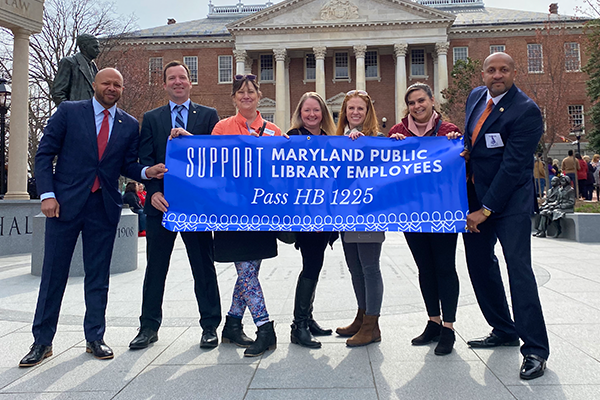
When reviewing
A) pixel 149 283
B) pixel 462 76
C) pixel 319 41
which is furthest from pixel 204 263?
pixel 319 41

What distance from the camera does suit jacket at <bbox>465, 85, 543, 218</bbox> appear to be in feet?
11.2

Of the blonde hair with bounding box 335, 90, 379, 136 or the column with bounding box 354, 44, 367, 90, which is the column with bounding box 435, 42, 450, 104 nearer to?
the column with bounding box 354, 44, 367, 90

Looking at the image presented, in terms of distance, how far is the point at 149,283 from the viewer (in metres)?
4.09

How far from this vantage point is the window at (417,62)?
44.4 m

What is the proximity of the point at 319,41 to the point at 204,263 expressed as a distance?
136 ft

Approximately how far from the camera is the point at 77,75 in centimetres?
674

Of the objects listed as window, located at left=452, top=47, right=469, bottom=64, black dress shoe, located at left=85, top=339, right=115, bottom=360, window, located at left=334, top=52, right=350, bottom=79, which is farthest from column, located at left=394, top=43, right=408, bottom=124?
black dress shoe, located at left=85, top=339, right=115, bottom=360

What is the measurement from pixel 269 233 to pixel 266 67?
4405 cm

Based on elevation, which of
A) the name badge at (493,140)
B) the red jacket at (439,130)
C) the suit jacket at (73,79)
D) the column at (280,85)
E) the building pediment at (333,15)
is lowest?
the name badge at (493,140)

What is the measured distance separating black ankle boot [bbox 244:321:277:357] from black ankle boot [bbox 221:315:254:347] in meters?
0.22

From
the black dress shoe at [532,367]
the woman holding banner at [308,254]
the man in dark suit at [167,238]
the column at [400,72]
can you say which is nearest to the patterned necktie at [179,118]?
the man in dark suit at [167,238]

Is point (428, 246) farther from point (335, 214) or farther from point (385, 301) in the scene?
point (385, 301)

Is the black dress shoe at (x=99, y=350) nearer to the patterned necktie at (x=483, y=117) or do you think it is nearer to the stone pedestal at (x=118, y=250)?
the patterned necktie at (x=483, y=117)

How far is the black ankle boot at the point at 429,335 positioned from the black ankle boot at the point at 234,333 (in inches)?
57.5
